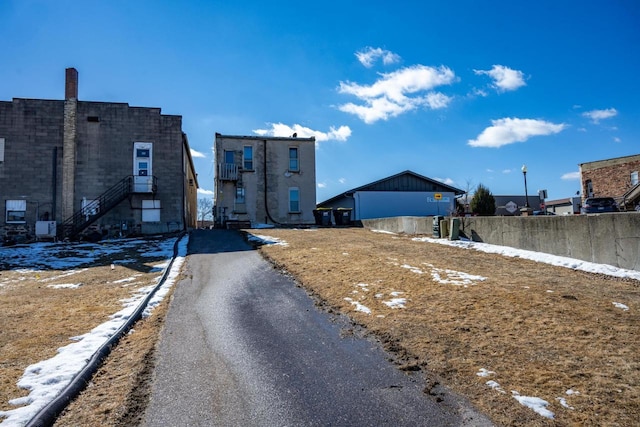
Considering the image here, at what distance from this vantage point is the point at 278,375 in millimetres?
4195

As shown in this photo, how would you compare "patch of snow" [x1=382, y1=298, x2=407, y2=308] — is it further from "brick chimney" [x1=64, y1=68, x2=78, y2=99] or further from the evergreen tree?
"brick chimney" [x1=64, y1=68, x2=78, y2=99]

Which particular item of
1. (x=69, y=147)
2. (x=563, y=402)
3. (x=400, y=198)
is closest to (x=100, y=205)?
(x=69, y=147)

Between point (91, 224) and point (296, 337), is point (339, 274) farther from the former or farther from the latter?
point (91, 224)

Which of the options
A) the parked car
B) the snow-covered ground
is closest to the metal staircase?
the snow-covered ground

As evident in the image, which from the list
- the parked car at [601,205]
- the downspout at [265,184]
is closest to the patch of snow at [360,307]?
the parked car at [601,205]

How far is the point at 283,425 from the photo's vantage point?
3279 millimetres

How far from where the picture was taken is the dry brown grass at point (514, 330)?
3492 mm

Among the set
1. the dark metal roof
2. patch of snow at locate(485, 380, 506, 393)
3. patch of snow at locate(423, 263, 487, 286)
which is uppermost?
the dark metal roof

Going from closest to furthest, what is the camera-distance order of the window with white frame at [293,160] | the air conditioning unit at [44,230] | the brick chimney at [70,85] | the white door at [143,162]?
the air conditioning unit at [44,230] → the white door at [143,162] → the brick chimney at [70,85] → the window with white frame at [293,160]

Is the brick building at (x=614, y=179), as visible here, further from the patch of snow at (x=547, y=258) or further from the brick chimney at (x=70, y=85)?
the brick chimney at (x=70, y=85)

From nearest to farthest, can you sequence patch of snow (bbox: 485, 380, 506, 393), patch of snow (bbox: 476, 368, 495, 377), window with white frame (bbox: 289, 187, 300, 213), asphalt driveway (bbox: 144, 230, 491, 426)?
asphalt driveway (bbox: 144, 230, 491, 426) < patch of snow (bbox: 485, 380, 506, 393) < patch of snow (bbox: 476, 368, 495, 377) < window with white frame (bbox: 289, 187, 300, 213)

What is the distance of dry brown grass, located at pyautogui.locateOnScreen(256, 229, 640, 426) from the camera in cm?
349

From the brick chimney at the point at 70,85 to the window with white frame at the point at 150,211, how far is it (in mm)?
7889

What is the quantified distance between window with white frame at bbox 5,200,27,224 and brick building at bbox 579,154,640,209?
126 feet
